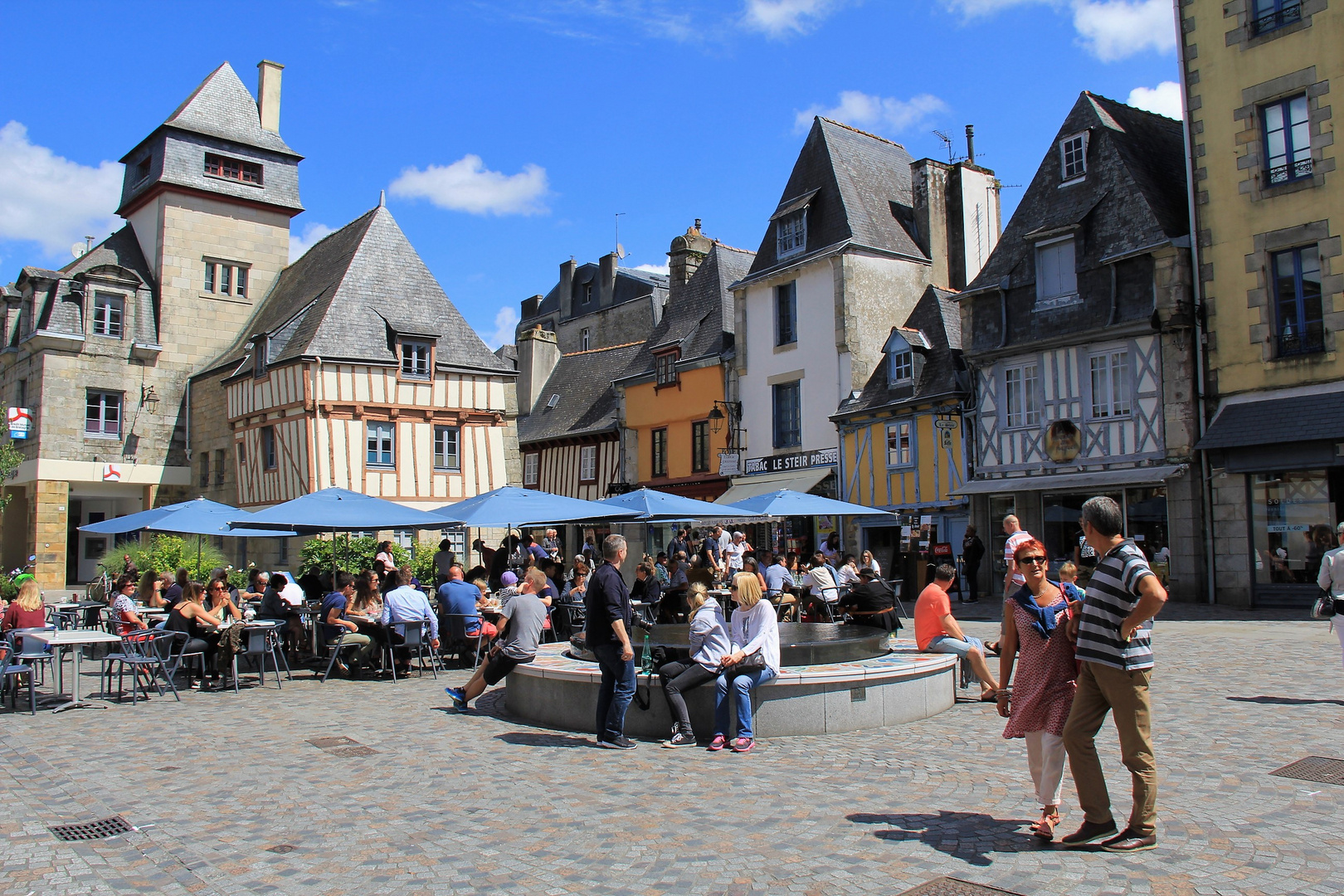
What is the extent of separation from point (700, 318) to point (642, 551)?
6.69 m

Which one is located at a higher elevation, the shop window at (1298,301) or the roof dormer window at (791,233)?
the roof dormer window at (791,233)

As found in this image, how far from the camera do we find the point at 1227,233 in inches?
631

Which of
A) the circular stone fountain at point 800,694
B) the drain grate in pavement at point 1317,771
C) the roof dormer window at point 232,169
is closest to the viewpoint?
the drain grate in pavement at point 1317,771

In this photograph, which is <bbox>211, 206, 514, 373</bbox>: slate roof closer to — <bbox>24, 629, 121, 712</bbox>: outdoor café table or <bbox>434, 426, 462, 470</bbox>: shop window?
<bbox>434, 426, 462, 470</bbox>: shop window

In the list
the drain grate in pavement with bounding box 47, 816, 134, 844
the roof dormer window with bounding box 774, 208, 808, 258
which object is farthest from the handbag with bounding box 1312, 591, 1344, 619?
the roof dormer window with bounding box 774, 208, 808, 258

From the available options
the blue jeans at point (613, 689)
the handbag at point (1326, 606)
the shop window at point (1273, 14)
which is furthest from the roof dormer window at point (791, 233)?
the blue jeans at point (613, 689)

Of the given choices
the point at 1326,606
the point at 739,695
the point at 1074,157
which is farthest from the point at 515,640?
the point at 1074,157

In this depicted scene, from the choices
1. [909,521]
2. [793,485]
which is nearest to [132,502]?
[793,485]

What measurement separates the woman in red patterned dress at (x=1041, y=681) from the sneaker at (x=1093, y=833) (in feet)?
0.40

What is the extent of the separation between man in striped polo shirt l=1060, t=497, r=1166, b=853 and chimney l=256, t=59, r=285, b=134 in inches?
1161

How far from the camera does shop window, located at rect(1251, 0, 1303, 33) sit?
15508mm

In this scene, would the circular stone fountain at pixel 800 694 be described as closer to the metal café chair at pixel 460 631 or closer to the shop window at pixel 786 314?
the metal café chair at pixel 460 631

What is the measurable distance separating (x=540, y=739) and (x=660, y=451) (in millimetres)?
21747

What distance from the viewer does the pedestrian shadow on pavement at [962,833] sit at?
4.33 meters
